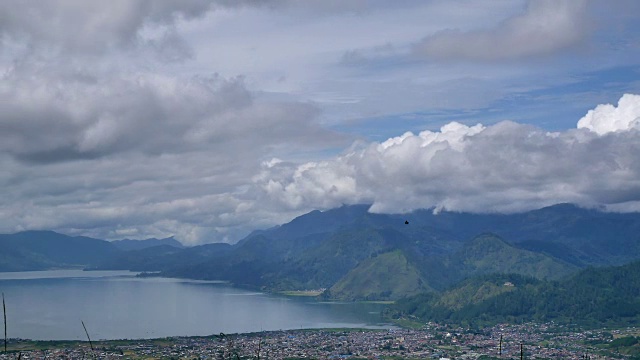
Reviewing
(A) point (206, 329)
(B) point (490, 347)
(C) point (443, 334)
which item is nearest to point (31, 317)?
(A) point (206, 329)

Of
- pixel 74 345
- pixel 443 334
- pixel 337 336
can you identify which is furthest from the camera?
pixel 443 334

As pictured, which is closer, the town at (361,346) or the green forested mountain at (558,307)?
the town at (361,346)

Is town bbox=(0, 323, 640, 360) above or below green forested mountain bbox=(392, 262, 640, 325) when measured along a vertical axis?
below

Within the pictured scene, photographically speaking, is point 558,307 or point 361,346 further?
point 558,307

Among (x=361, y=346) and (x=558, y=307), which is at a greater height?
(x=558, y=307)

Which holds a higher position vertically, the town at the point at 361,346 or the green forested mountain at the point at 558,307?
the green forested mountain at the point at 558,307

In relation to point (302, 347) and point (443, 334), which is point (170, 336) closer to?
point (302, 347)

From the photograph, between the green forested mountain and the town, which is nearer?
the town

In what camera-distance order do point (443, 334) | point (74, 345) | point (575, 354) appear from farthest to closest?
point (443, 334), point (74, 345), point (575, 354)
